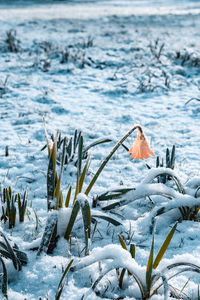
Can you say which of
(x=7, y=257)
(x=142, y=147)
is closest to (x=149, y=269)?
(x=142, y=147)

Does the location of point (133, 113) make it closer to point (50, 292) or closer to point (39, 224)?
point (39, 224)

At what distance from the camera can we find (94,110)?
4.66 metres

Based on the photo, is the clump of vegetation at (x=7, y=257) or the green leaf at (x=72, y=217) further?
the green leaf at (x=72, y=217)

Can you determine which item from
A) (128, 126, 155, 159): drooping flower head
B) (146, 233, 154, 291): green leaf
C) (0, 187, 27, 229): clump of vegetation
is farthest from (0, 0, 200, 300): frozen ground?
(128, 126, 155, 159): drooping flower head

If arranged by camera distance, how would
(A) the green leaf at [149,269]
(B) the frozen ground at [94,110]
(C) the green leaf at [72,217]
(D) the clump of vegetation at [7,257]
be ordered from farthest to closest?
1. (B) the frozen ground at [94,110]
2. (C) the green leaf at [72,217]
3. (D) the clump of vegetation at [7,257]
4. (A) the green leaf at [149,269]

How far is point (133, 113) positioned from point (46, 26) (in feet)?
24.0

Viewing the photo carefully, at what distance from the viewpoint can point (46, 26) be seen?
10.5m

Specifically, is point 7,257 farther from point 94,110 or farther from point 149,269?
point 94,110

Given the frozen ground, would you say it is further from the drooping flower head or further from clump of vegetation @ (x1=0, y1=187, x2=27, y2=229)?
the drooping flower head

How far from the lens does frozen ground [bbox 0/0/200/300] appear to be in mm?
2008

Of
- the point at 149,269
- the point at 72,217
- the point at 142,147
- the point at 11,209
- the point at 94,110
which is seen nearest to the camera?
the point at 149,269

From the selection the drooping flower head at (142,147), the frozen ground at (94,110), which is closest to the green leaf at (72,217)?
the frozen ground at (94,110)

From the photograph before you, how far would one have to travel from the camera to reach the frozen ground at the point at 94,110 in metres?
2.01

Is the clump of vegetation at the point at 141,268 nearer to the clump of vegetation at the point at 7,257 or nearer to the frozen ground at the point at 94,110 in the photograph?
the frozen ground at the point at 94,110
